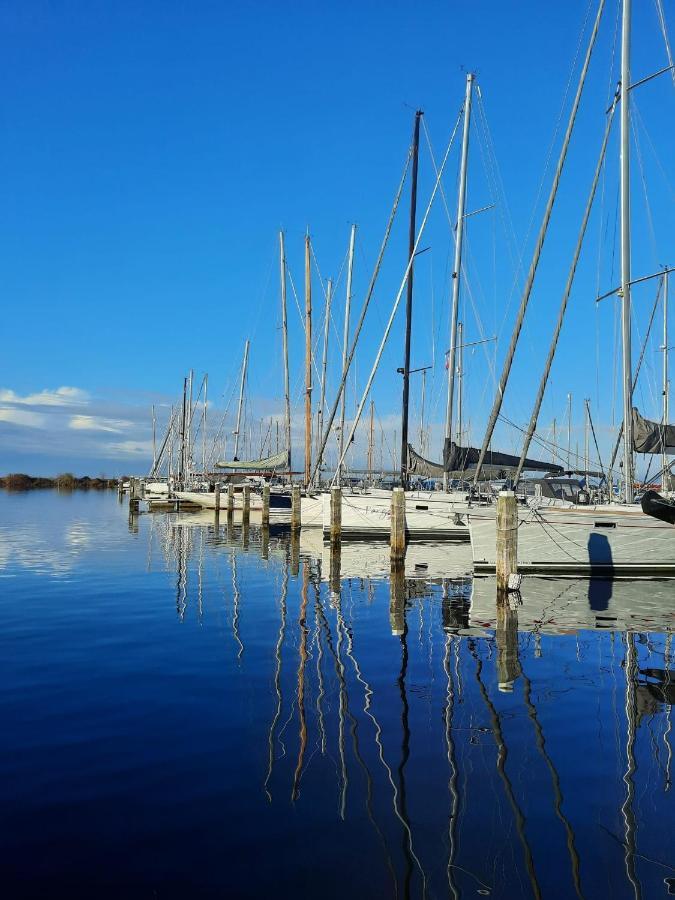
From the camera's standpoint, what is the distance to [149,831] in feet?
17.8

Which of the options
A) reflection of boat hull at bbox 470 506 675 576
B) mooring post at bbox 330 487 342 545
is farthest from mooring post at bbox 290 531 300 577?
reflection of boat hull at bbox 470 506 675 576

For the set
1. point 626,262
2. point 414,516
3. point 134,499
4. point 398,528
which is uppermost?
point 626,262

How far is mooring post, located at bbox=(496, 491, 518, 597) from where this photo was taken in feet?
57.6

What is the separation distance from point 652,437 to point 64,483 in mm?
129528

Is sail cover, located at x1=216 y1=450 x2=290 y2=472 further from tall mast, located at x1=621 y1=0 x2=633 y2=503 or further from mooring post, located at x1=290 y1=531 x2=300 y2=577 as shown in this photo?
tall mast, located at x1=621 y1=0 x2=633 y2=503

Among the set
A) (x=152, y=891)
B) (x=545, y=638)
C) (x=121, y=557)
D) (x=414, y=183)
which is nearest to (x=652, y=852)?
(x=152, y=891)

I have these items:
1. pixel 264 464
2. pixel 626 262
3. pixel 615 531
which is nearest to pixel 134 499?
pixel 264 464

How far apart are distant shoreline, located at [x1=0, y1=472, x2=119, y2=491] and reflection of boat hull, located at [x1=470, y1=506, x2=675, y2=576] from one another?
126m

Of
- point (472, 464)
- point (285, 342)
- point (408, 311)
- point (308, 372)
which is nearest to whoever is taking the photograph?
point (472, 464)

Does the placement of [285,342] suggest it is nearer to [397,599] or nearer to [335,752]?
[397,599]

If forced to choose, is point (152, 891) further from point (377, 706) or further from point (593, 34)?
point (593, 34)

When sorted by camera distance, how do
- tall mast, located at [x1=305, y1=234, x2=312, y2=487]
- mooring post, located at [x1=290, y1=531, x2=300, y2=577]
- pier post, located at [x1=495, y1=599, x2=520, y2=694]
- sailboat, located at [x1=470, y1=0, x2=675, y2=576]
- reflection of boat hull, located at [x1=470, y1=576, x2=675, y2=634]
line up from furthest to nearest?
tall mast, located at [x1=305, y1=234, x2=312, y2=487], mooring post, located at [x1=290, y1=531, x2=300, y2=577], sailboat, located at [x1=470, y1=0, x2=675, y2=576], reflection of boat hull, located at [x1=470, y1=576, x2=675, y2=634], pier post, located at [x1=495, y1=599, x2=520, y2=694]

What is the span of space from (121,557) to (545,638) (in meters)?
18.1

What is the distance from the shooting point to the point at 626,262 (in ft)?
67.9
